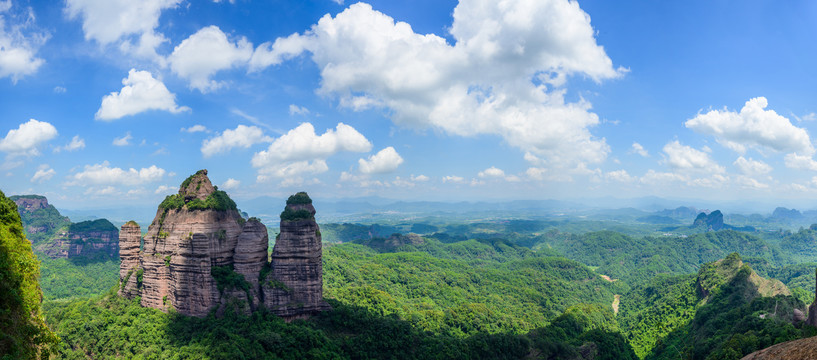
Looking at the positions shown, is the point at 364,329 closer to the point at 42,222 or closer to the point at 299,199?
the point at 299,199

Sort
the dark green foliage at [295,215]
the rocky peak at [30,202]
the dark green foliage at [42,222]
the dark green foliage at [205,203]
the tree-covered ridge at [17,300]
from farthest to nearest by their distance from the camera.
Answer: the rocky peak at [30,202], the dark green foliage at [42,222], the dark green foliage at [295,215], the dark green foliage at [205,203], the tree-covered ridge at [17,300]

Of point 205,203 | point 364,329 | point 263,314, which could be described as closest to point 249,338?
point 263,314

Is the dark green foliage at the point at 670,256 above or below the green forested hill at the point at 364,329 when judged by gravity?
below

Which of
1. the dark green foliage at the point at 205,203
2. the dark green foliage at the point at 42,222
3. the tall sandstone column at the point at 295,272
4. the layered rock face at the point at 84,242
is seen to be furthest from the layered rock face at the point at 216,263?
the dark green foliage at the point at 42,222

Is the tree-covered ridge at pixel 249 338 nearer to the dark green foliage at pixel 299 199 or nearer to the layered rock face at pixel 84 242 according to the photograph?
the dark green foliage at pixel 299 199

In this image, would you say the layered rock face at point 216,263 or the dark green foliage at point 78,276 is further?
the dark green foliage at point 78,276

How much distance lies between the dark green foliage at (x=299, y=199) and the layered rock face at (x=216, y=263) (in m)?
3.11

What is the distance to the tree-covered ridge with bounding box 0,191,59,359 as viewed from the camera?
1703cm

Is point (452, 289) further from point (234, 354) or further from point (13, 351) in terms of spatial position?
point (13, 351)

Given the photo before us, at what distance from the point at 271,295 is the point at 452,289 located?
2573 inches

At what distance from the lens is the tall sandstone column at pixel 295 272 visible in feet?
144

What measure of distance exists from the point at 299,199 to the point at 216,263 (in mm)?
11407

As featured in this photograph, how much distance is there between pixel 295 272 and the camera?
44344mm

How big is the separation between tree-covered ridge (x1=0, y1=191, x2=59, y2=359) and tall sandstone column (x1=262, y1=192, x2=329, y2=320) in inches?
906
